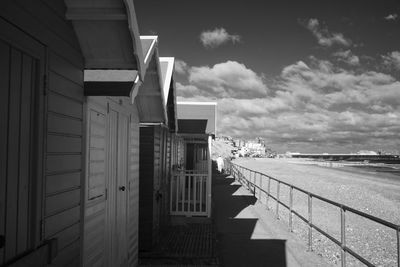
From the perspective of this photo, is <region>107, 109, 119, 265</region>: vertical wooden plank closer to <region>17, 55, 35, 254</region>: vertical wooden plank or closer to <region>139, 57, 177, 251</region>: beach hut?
<region>139, 57, 177, 251</region>: beach hut

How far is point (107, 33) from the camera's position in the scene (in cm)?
339

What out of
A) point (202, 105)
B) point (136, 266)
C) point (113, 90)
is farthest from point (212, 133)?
point (113, 90)

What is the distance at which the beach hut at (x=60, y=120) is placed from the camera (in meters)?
2.41

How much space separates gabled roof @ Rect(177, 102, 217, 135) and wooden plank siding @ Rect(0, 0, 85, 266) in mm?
7810

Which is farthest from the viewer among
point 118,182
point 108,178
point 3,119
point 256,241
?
point 256,241

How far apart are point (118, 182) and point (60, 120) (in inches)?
94.1

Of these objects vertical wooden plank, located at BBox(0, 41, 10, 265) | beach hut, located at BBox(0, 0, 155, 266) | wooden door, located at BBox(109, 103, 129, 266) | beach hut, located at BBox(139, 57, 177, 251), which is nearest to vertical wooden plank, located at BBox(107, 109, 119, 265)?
wooden door, located at BBox(109, 103, 129, 266)

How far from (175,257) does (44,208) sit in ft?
16.7

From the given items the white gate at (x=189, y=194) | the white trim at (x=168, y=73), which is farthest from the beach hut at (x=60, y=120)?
the white gate at (x=189, y=194)

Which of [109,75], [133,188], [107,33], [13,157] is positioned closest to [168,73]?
[133,188]

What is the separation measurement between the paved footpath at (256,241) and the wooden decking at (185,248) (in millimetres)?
220

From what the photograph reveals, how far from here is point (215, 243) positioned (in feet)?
27.9

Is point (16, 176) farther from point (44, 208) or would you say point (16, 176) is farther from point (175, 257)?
point (175, 257)

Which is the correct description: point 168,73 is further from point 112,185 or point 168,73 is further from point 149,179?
point 112,185
